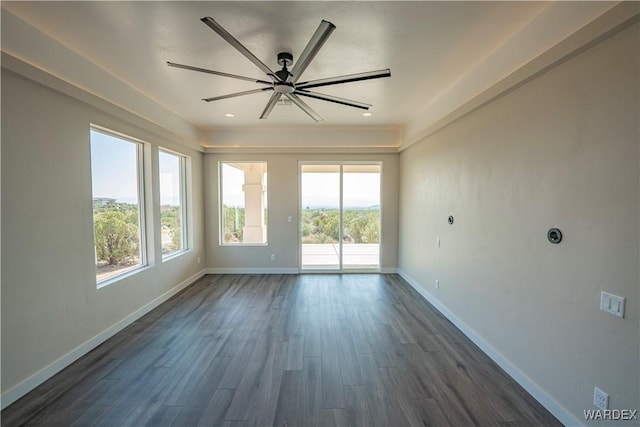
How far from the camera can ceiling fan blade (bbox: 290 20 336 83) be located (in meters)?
1.54

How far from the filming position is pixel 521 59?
2.04 metres

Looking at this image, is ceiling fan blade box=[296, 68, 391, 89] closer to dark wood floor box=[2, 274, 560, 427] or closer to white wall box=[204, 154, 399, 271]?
dark wood floor box=[2, 274, 560, 427]

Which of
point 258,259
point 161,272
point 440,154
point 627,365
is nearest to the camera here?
point 627,365

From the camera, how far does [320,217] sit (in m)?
5.39

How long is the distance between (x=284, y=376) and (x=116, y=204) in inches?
109

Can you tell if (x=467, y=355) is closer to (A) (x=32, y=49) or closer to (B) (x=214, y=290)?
(B) (x=214, y=290)

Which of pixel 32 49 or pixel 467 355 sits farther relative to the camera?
pixel 467 355

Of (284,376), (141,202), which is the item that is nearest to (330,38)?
(284,376)

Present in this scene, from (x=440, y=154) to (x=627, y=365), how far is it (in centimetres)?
270

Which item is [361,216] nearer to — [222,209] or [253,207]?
[253,207]

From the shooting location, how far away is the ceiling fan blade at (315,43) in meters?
1.54

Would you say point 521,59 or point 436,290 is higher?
point 521,59

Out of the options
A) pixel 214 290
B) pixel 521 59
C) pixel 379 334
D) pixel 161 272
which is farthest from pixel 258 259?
pixel 521 59

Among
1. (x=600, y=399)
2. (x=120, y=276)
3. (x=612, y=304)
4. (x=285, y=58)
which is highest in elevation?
(x=285, y=58)
